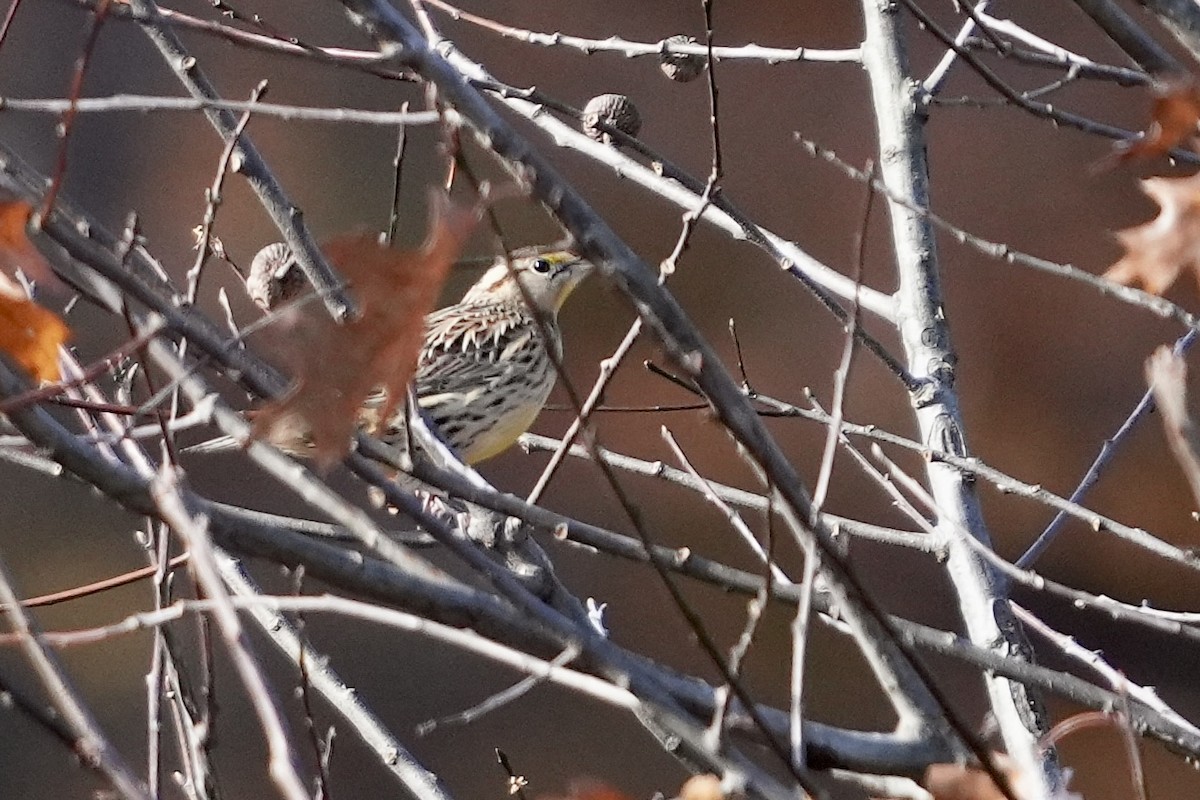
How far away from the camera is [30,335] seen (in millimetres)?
1823

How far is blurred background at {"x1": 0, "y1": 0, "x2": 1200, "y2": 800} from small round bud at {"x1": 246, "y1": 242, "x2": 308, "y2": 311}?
1.78m

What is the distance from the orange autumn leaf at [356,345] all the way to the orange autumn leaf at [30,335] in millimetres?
370

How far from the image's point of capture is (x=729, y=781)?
141cm

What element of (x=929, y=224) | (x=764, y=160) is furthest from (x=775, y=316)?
(x=929, y=224)

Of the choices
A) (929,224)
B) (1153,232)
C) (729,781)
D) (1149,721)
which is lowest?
(1149,721)

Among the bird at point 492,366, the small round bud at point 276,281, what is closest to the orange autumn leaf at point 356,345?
the small round bud at point 276,281

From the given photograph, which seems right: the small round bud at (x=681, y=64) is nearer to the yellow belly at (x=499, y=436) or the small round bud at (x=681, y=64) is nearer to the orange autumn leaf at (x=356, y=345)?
the yellow belly at (x=499, y=436)

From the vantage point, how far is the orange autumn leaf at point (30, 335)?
71.3 inches

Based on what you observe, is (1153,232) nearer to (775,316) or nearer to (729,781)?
(729,781)

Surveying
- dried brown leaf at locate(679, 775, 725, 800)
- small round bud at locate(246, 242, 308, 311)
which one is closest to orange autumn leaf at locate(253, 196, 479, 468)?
dried brown leaf at locate(679, 775, 725, 800)

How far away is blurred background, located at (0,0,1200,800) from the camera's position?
15.6 feet

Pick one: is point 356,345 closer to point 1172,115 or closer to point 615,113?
point 1172,115

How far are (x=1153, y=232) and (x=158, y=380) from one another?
352cm

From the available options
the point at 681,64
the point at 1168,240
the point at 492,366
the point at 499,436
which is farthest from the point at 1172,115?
the point at 492,366
